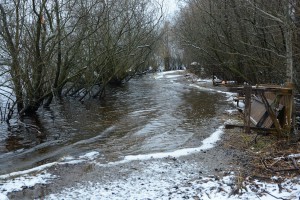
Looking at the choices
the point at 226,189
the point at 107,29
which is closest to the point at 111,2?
the point at 107,29

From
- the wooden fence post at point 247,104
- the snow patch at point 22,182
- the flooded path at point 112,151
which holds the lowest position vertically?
the flooded path at point 112,151

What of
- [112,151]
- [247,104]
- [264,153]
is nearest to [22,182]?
[112,151]

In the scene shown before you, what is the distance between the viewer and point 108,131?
456 inches

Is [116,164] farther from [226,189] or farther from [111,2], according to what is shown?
[111,2]

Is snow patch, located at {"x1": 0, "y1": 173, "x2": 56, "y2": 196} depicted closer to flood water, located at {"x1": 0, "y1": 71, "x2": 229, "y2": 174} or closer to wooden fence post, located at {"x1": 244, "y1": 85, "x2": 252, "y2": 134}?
flood water, located at {"x1": 0, "y1": 71, "x2": 229, "y2": 174}

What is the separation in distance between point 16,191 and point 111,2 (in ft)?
48.2

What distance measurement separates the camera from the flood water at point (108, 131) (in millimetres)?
8852

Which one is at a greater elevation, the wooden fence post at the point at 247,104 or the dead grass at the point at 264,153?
the wooden fence post at the point at 247,104

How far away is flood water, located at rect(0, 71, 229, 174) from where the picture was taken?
29.0 ft

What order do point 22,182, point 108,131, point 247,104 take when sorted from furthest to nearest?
point 108,131 → point 247,104 → point 22,182

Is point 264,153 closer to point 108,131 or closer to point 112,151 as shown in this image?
point 112,151

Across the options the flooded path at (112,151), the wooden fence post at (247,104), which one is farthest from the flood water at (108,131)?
the wooden fence post at (247,104)

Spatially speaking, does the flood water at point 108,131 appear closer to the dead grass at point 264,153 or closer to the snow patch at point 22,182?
the snow patch at point 22,182

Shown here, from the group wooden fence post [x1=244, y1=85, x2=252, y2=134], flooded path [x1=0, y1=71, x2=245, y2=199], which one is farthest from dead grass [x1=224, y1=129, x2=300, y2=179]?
flooded path [x1=0, y1=71, x2=245, y2=199]
